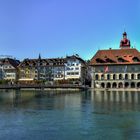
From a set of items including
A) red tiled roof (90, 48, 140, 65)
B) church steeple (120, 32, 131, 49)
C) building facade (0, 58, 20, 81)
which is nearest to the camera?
red tiled roof (90, 48, 140, 65)

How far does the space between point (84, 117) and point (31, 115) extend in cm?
743

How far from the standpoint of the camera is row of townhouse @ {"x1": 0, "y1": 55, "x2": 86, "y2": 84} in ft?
553

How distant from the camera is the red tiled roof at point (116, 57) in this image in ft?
471

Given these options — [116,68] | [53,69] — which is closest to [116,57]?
[116,68]

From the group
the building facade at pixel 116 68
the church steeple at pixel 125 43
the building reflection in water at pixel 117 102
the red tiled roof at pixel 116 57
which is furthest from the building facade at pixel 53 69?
the building reflection in water at pixel 117 102

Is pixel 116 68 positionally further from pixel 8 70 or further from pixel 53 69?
pixel 8 70

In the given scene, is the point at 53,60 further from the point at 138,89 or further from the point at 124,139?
the point at 124,139

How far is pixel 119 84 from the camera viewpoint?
144 m

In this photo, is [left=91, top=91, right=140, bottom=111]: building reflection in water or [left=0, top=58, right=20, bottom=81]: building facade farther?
[left=0, top=58, right=20, bottom=81]: building facade

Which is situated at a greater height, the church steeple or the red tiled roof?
the church steeple

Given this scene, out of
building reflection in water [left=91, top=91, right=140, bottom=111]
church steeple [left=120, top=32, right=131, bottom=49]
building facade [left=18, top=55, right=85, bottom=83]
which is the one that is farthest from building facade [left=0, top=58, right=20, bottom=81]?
building reflection in water [left=91, top=91, right=140, bottom=111]

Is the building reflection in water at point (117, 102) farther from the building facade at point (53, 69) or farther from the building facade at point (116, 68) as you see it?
the building facade at point (53, 69)

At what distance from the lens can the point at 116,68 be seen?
14475 centimetres

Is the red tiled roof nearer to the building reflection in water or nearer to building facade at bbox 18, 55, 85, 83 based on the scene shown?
building facade at bbox 18, 55, 85, 83
